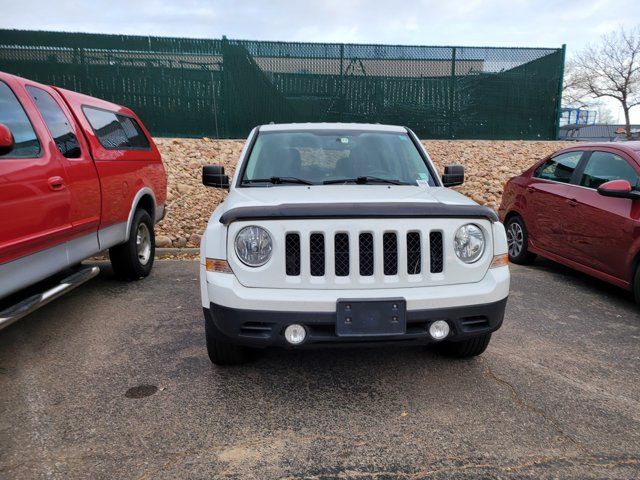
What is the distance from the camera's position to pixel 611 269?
16.3ft

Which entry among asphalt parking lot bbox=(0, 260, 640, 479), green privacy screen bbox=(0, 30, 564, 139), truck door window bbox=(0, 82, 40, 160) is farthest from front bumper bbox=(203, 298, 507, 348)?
green privacy screen bbox=(0, 30, 564, 139)

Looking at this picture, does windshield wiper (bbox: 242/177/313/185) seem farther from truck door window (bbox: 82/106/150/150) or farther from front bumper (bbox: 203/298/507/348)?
truck door window (bbox: 82/106/150/150)

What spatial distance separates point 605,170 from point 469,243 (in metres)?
3.33

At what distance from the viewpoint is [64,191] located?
12.7 ft

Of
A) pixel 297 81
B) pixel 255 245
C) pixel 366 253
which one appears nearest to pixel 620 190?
pixel 366 253

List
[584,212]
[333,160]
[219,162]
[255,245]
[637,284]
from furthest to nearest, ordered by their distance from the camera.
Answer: [219,162], [584,212], [637,284], [333,160], [255,245]

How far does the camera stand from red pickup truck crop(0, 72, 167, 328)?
10.6 ft

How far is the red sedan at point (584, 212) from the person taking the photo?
4.79 m

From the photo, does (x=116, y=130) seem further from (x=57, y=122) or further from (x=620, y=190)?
(x=620, y=190)

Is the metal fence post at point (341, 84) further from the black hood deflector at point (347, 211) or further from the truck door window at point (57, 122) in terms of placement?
the black hood deflector at point (347, 211)

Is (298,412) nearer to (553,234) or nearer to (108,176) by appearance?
(108,176)

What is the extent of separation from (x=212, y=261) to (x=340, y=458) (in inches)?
50.1

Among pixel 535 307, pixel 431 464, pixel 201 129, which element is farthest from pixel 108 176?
pixel 201 129

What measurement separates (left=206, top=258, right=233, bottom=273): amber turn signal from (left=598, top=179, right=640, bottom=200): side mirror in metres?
3.81
